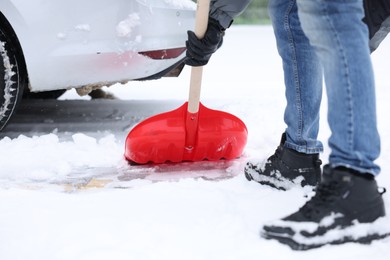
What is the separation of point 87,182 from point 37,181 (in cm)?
22

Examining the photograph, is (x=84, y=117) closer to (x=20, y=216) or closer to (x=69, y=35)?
(x=69, y=35)

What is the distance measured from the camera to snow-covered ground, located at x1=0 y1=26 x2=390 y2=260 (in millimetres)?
1718

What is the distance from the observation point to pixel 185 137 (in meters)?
2.81

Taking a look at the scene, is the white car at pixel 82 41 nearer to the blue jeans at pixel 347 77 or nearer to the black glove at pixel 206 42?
the black glove at pixel 206 42

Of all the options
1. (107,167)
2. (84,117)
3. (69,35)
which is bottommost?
(84,117)

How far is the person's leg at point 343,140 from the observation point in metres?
1.67

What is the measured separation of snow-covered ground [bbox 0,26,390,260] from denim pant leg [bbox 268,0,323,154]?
0.24 m

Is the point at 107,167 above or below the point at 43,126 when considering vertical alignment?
above

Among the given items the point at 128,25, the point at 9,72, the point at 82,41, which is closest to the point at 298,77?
the point at 128,25

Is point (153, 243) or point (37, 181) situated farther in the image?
point (37, 181)

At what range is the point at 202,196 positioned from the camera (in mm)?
2176

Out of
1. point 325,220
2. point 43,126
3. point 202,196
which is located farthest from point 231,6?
point 43,126

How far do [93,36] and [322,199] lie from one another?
5.79 ft

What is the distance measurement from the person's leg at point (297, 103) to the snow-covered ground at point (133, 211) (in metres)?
0.09
